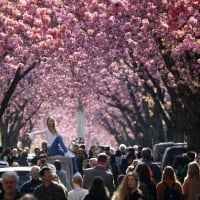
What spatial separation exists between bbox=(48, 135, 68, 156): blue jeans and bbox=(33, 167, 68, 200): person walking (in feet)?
20.2

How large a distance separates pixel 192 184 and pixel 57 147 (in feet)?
15.1

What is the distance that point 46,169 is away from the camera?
16.2 m

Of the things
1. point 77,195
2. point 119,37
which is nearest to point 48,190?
point 77,195

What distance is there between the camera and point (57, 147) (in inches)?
886

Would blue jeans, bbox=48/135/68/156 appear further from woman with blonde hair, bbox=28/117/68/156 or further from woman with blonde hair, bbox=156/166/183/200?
woman with blonde hair, bbox=156/166/183/200

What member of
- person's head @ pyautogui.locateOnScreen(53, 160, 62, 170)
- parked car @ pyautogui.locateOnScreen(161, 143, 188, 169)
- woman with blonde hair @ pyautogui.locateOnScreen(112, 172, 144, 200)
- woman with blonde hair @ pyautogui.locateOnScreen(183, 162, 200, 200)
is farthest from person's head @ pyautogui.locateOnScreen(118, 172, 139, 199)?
parked car @ pyautogui.locateOnScreen(161, 143, 188, 169)

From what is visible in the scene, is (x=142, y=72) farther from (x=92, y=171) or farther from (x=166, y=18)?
(x=92, y=171)

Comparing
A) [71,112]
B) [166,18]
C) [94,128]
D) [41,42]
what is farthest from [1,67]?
[94,128]

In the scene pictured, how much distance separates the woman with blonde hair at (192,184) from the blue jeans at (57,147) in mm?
4303

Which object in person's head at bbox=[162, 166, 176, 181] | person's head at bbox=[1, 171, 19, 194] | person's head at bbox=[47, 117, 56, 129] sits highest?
person's head at bbox=[47, 117, 56, 129]

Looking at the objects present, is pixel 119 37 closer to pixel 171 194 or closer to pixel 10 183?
pixel 171 194

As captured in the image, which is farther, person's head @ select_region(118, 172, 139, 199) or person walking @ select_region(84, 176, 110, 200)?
person's head @ select_region(118, 172, 139, 199)

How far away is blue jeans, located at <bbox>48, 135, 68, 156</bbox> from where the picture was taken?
22.4 m

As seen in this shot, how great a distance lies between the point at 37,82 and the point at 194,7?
93.9 ft
